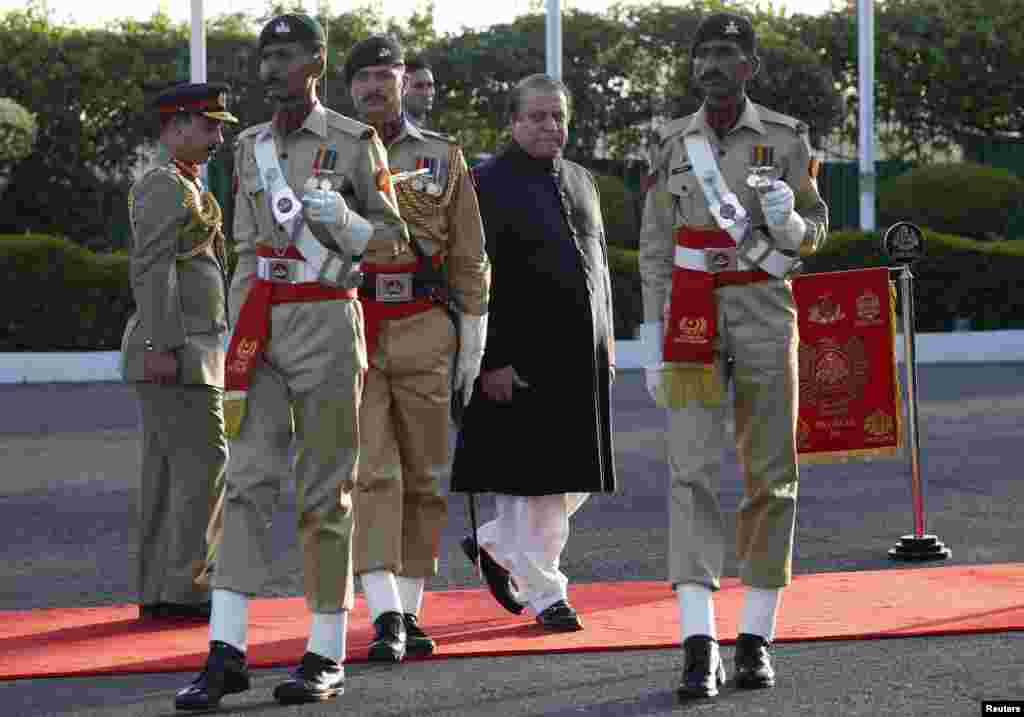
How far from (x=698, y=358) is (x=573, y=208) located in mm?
1558

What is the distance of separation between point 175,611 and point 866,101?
17.7 meters

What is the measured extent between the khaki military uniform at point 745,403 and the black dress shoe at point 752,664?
0.18 metres

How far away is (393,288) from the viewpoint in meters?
7.14

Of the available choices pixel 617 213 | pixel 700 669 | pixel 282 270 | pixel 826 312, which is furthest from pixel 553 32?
pixel 700 669

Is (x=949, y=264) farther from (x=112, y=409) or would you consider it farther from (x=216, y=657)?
(x=216, y=657)

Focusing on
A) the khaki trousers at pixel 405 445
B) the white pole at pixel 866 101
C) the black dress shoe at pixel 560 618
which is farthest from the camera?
the white pole at pixel 866 101

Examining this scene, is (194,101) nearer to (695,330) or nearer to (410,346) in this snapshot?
(410,346)

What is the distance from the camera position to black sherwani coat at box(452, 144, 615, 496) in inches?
304

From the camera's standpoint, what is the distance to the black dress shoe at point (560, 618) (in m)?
7.51

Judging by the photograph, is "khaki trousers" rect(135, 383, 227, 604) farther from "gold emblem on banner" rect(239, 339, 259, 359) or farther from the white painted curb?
the white painted curb

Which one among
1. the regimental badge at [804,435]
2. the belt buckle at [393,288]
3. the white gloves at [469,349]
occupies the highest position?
the belt buckle at [393,288]

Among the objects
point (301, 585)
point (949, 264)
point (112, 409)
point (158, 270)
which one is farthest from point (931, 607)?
point (949, 264)

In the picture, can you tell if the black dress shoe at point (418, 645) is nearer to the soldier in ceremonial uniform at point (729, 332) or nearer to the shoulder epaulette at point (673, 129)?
the soldier in ceremonial uniform at point (729, 332)

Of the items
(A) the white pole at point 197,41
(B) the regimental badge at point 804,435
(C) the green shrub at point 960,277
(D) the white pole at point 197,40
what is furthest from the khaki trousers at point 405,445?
(C) the green shrub at point 960,277
